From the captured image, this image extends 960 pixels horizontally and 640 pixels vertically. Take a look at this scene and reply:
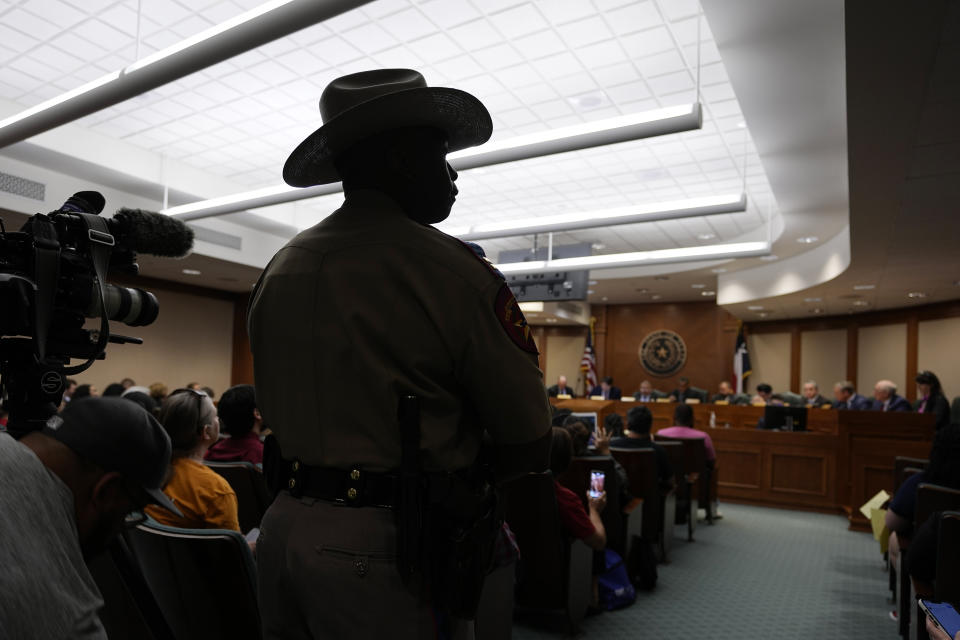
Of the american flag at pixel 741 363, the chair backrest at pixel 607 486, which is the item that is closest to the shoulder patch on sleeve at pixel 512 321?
the chair backrest at pixel 607 486

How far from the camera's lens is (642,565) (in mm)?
3879

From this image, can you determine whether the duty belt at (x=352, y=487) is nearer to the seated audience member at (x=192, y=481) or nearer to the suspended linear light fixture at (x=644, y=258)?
the seated audience member at (x=192, y=481)

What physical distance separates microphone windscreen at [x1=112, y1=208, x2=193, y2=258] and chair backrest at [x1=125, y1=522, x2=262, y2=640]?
66cm

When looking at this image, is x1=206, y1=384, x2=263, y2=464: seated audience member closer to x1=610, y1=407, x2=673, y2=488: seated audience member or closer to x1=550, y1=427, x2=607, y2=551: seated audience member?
x1=550, y1=427, x2=607, y2=551: seated audience member

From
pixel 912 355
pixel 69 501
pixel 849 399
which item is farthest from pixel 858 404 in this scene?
pixel 69 501

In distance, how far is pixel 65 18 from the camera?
4148 mm

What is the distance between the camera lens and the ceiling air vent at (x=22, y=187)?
5.96 metres

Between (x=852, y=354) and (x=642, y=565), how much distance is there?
9980 mm

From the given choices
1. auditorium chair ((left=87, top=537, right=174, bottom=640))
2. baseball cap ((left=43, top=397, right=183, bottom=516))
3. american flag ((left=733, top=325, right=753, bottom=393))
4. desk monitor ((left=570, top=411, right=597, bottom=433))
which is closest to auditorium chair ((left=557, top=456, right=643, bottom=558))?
desk monitor ((left=570, top=411, right=597, bottom=433))

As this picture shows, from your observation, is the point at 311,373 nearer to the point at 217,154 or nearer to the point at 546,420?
the point at 546,420

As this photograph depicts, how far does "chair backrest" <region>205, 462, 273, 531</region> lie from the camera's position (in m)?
2.54

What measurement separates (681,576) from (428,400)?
3891 millimetres

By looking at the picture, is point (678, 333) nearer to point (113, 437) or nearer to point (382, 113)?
point (382, 113)

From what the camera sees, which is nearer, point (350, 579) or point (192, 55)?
point (350, 579)
